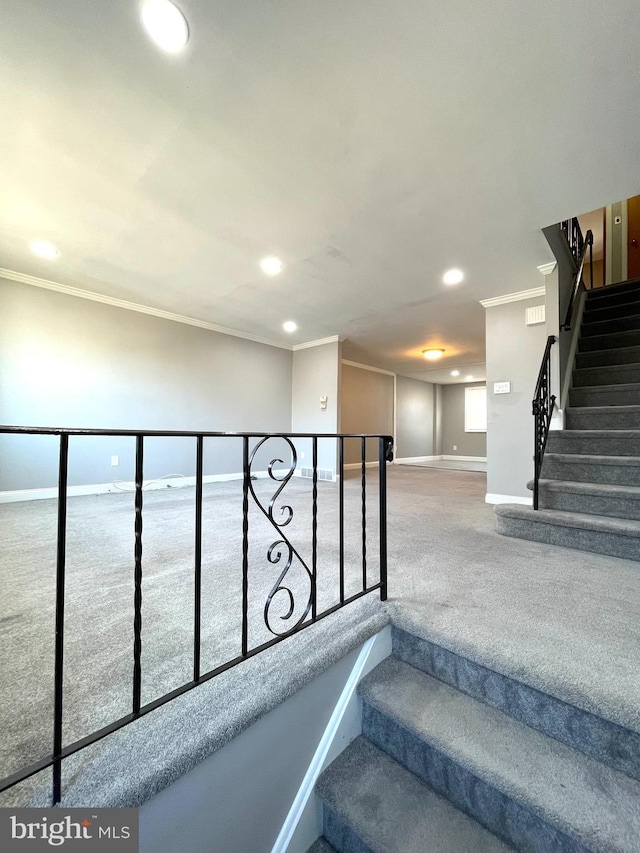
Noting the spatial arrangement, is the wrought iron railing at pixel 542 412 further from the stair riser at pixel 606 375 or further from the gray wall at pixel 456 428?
the gray wall at pixel 456 428

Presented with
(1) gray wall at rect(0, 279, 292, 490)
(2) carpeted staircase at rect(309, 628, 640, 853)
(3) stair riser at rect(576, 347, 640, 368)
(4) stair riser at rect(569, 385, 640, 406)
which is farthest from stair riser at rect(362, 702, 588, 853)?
(1) gray wall at rect(0, 279, 292, 490)

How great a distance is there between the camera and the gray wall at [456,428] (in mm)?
9727

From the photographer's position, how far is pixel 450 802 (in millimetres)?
1034

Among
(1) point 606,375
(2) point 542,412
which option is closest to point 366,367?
(1) point 606,375

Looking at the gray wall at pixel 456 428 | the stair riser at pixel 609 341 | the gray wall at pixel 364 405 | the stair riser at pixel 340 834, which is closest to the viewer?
the stair riser at pixel 340 834

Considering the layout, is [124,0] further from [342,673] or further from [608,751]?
[608,751]

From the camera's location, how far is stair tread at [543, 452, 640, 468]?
7.59ft

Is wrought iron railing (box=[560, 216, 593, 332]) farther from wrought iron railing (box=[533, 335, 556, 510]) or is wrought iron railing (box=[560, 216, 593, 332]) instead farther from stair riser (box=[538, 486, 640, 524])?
stair riser (box=[538, 486, 640, 524])

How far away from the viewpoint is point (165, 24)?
137cm

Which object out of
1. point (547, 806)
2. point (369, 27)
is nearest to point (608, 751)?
point (547, 806)

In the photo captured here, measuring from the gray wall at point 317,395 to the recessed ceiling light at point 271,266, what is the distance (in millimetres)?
2367

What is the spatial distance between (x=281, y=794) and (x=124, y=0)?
288 centimetres

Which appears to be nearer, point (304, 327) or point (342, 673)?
point (342, 673)

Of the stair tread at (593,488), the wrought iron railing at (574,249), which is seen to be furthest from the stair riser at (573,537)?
the wrought iron railing at (574,249)
